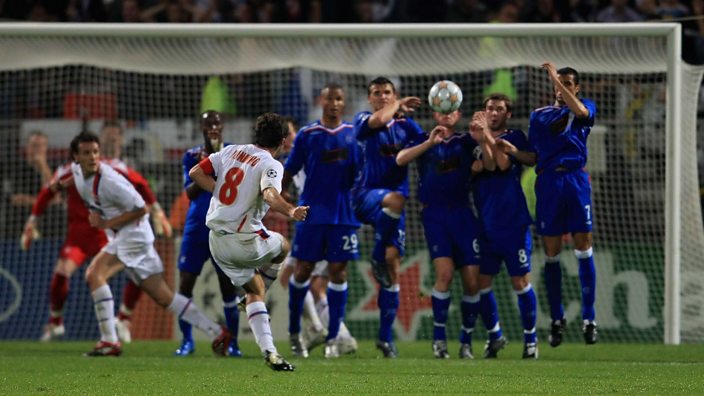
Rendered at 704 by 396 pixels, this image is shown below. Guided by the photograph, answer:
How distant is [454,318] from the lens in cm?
1520

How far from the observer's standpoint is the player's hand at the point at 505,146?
11477 mm

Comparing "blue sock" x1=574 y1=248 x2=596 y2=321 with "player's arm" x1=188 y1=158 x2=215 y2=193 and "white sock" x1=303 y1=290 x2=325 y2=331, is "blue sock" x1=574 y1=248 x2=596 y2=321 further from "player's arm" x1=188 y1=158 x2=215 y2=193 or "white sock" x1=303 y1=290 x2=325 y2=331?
"player's arm" x1=188 y1=158 x2=215 y2=193

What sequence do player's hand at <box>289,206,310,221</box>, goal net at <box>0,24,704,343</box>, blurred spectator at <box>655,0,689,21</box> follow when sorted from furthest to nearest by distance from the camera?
blurred spectator at <box>655,0,689,21</box> → goal net at <box>0,24,704,343</box> → player's hand at <box>289,206,310,221</box>

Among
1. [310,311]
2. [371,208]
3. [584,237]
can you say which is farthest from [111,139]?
[584,237]

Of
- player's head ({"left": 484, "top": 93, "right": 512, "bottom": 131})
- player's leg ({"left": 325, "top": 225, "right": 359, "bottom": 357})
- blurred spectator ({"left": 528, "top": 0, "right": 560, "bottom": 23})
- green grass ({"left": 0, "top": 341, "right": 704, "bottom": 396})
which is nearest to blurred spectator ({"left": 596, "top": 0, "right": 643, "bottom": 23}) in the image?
blurred spectator ({"left": 528, "top": 0, "right": 560, "bottom": 23})

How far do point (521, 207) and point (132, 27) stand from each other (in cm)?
508

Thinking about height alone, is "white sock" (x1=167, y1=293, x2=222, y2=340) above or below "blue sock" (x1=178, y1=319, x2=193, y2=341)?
above

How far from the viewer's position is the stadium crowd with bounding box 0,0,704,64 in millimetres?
17094

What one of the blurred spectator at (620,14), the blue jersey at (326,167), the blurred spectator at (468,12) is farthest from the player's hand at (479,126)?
the blurred spectator at (468,12)

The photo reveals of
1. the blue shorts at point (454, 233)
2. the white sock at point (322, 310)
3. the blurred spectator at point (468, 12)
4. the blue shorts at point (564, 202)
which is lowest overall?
the white sock at point (322, 310)

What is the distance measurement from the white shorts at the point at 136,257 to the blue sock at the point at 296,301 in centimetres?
137

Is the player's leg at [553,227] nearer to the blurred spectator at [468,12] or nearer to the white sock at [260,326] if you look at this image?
the white sock at [260,326]

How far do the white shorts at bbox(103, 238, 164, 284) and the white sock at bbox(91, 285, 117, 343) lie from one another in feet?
1.07

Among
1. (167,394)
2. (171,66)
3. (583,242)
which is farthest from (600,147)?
(167,394)
